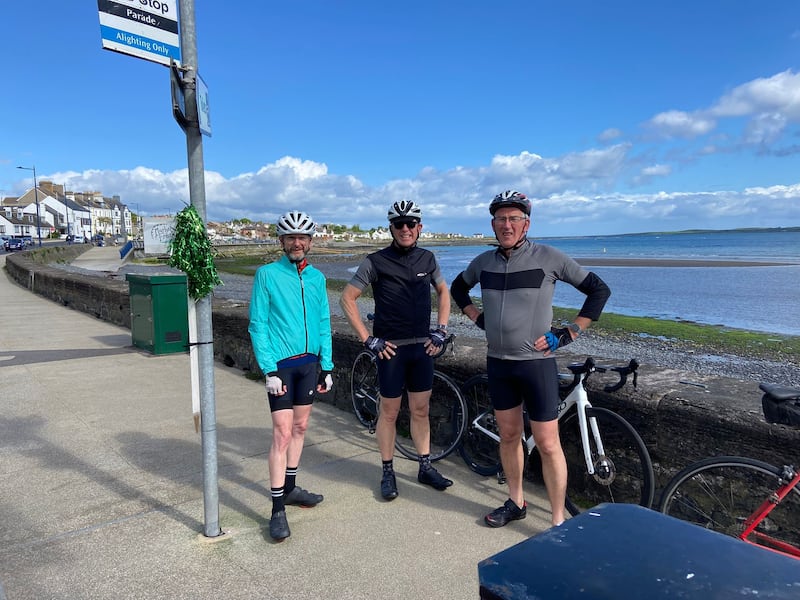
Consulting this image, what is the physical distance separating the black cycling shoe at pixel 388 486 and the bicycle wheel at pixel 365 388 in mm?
1310

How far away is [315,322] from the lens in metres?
3.55

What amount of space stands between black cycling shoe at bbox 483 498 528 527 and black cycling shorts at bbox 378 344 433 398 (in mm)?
936

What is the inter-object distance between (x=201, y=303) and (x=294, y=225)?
29.0 inches

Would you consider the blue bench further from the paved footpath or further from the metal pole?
the metal pole

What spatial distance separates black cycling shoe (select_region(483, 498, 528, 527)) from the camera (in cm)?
339

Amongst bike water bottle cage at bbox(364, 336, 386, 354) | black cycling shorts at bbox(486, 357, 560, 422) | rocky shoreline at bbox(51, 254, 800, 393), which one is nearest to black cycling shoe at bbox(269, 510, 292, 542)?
bike water bottle cage at bbox(364, 336, 386, 354)

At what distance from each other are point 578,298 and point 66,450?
23764mm

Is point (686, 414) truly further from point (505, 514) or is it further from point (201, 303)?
point (201, 303)

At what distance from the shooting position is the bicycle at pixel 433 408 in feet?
14.5

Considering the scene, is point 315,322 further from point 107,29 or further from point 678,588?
point 678,588

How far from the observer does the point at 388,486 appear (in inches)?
150

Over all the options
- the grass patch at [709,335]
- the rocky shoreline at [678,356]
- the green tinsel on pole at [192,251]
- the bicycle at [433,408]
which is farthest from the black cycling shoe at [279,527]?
the grass patch at [709,335]

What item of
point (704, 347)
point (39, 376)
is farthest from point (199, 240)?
point (704, 347)

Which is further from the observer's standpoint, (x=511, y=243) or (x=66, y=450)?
(x=66, y=450)
